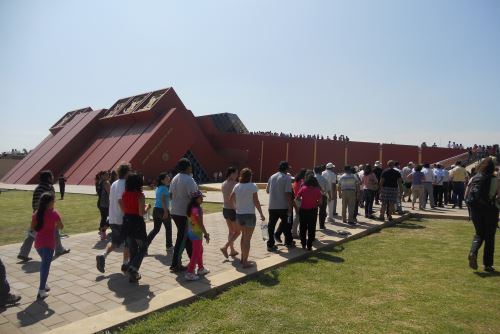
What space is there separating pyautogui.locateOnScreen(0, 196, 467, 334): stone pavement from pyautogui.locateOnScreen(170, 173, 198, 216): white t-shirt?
36.6 inches

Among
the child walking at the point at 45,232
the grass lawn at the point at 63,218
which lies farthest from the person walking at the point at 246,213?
the grass lawn at the point at 63,218

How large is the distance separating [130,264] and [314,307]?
7.86ft

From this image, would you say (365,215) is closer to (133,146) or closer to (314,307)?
(314,307)

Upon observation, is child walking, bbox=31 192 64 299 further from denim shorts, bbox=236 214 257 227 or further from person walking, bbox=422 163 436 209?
person walking, bbox=422 163 436 209

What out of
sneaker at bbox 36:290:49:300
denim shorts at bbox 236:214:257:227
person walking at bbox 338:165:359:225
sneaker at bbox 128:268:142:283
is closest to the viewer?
sneaker at bbox 36:290:49:300

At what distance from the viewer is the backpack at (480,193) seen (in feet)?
17.4

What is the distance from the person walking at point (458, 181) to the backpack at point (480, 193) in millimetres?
7963

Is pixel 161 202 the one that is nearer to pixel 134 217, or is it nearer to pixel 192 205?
pixel 134 217

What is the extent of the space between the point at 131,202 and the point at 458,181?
Result: 12.0 m

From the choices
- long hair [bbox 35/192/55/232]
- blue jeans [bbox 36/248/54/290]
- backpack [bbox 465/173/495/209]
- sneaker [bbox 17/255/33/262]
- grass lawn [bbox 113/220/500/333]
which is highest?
backpack [bbox 465/173/495/209]

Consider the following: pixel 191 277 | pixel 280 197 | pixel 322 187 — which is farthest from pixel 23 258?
pixel 322 187

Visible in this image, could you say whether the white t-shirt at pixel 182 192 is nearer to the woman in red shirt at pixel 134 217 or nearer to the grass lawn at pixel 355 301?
the woman in red shirt at pixel 134 217

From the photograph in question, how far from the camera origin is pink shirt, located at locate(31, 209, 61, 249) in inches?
170

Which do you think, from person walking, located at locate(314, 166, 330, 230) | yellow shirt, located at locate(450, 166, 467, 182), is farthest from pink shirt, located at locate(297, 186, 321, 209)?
yellow shirt, located at locate(450, 166, 467, 182)
